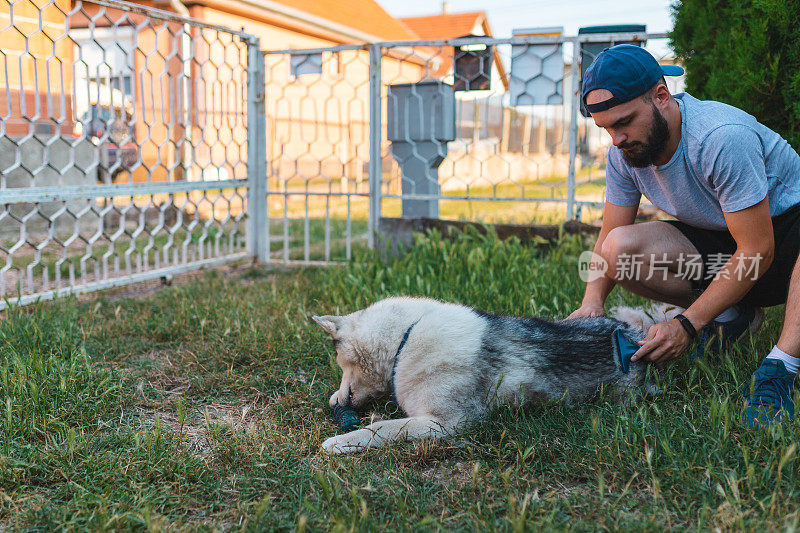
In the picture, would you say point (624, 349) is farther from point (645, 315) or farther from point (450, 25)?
point (450, 25)

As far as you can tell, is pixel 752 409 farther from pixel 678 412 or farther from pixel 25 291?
pixel 25 291

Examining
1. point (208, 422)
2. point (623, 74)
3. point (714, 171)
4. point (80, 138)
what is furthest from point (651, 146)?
point (80, 138)

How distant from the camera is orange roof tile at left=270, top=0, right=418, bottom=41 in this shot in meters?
15.0

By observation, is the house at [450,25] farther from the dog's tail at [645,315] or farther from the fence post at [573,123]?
the dog's tail at [645,315]

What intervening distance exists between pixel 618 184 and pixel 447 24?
22738 mm

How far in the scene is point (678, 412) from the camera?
A: 2.68m

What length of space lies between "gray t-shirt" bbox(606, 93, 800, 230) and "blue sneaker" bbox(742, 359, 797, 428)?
0.67m

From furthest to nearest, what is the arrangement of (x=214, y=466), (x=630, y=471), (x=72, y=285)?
(x=72, y=285) < (x=214, y=466) < (x=630, y=471)

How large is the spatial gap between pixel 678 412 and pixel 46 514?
2.32 metres

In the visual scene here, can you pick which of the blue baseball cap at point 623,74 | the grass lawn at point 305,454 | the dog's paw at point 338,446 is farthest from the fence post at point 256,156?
the blue baseball cap at point 623,74

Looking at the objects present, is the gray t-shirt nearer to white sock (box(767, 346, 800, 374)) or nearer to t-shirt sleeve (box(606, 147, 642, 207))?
t-shirt sleeve (box(606, 147, 642, 207))

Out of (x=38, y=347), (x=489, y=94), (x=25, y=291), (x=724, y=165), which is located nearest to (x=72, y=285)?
(x=25, y=291)

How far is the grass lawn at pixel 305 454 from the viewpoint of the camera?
2051 mm

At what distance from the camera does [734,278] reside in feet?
8.92
